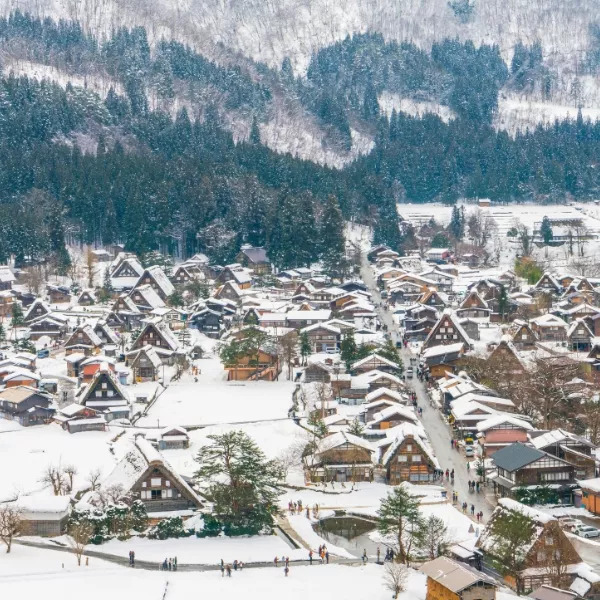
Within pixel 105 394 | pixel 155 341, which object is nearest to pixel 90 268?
pixel 155 341

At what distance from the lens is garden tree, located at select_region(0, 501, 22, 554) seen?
3157cm

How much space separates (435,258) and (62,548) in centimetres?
5775

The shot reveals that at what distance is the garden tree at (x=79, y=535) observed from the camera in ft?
102

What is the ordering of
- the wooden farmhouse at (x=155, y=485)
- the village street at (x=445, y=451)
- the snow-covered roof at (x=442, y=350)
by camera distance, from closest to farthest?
the wooden farmhouse at (x=155, y=485), the village street at (x=445, y=451), the snow-covered roof at (x=442, y=350)

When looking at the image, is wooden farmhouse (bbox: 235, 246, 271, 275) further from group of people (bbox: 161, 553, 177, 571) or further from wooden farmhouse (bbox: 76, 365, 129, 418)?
group of people (bbox: 161, 553, 177, 571)

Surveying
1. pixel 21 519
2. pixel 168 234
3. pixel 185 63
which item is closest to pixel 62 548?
pixel 21 519

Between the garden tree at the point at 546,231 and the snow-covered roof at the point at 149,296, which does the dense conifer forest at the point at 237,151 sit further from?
the garden tree at the point at 546,231

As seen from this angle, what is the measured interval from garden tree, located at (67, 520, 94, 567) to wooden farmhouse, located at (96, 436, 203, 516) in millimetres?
2158

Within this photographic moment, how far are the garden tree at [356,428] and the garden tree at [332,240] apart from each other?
114 ft

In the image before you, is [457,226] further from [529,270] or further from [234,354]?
[234,354]

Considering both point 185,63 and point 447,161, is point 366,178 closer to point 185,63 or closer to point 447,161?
point 447,161

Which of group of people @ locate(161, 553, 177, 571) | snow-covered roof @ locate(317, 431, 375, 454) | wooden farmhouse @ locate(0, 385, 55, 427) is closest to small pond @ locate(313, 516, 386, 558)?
snow-covered roof @ locate(317, 431, 375, 454)

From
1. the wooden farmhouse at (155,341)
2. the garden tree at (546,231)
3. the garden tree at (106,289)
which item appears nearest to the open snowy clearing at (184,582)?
the wooden farmhouse at (155,341)

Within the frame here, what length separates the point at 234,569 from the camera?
30.7m
